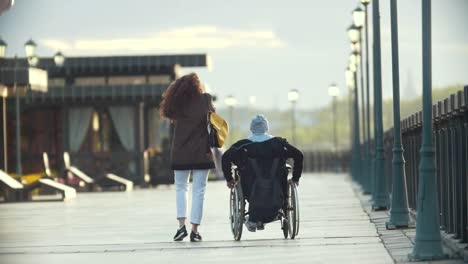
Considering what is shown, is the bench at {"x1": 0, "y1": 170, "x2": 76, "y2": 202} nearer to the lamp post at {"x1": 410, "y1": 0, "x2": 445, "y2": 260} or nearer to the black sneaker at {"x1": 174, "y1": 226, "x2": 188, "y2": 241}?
the black sneaker at {"x1": 174, "y1": 226, "x2": 188, "y2": 241}

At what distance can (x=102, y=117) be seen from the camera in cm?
4803

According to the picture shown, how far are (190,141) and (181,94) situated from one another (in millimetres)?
538

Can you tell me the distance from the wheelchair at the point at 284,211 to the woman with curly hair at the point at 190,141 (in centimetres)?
42

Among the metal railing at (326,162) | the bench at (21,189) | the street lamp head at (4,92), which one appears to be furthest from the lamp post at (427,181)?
the metal railing at (326,162)

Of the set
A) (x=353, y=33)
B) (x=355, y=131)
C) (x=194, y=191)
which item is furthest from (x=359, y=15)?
(x=194, y=191)

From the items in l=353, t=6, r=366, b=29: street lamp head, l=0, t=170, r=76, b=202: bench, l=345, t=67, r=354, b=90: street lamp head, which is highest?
l=353, t=6, r=366, b=29: street lamp head

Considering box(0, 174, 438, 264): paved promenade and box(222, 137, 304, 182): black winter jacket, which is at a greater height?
box(222, 137, 304, 182): black winter jacket

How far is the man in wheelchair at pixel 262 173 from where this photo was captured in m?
13.8

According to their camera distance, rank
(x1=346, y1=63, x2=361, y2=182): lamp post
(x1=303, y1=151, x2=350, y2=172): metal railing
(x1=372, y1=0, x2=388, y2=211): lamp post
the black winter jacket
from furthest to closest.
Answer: (x1=303, y1=151, x2=350, y2=172): metal railing < (x1=346, y1=63, x2=361, y2=182): lamp post < (x1=372, y1=0, x2=388, y2=211): lamp post < the black winter jacket

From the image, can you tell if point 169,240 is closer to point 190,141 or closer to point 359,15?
point 190,141

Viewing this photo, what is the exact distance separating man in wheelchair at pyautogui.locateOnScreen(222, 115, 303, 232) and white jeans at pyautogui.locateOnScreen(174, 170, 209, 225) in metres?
0.51

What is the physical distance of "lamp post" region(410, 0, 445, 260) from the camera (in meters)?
11.1

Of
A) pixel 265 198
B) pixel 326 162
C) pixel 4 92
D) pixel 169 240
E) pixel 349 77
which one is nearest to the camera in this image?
pixel 265 198

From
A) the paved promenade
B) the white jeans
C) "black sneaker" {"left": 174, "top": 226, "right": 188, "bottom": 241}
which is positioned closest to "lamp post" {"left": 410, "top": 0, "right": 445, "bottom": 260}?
the paved promenade
